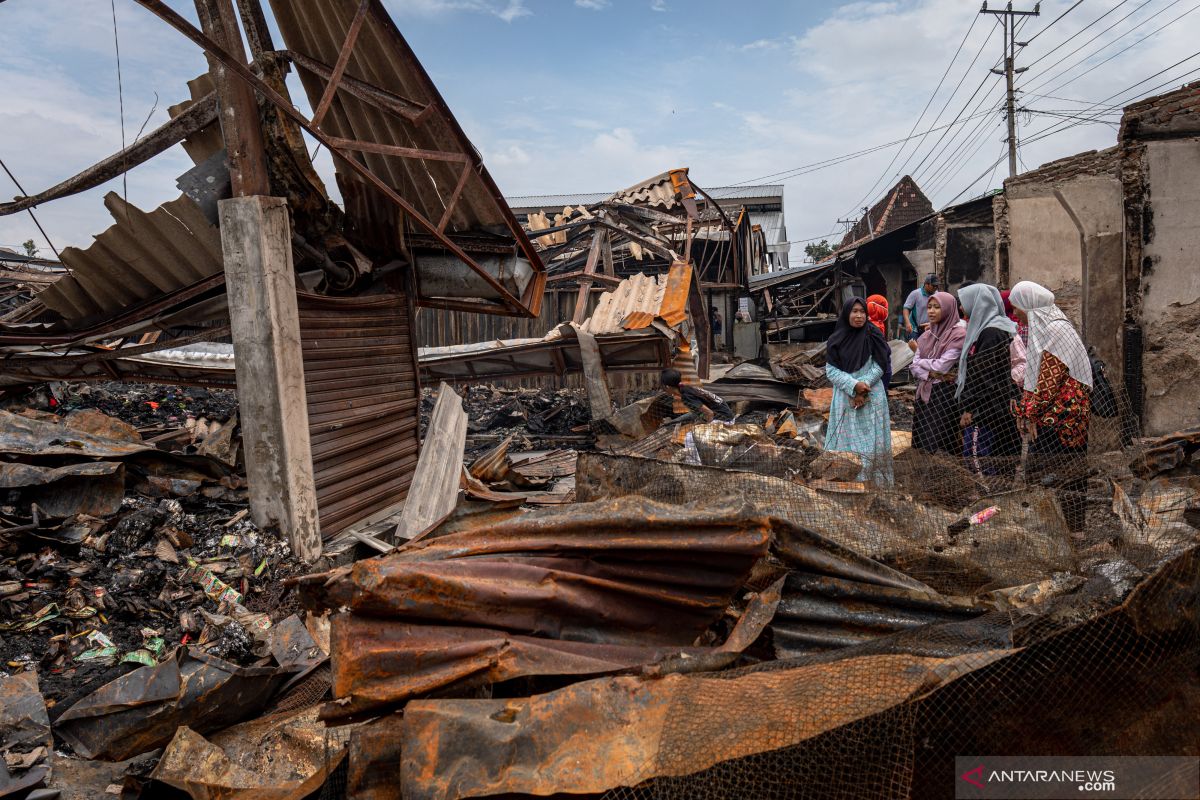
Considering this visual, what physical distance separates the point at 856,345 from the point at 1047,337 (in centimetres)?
154

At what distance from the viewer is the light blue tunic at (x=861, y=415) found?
5.80m

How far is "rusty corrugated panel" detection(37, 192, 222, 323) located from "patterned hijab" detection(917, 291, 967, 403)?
17.7 ft

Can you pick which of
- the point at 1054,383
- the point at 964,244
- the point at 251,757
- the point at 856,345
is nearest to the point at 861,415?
the point at 856,345

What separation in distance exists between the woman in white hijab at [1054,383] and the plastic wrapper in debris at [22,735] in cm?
508

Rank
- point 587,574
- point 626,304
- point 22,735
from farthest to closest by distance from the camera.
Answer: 1. point 626,304
2. point 22,735
3. point 587,574

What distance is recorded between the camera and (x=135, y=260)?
16.1 ft

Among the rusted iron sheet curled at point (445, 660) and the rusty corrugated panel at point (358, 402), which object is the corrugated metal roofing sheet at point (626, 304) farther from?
the rusted iron sheet curled at point (445, 660)

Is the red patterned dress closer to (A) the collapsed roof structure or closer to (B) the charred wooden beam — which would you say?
(A) the collapsed roof structure

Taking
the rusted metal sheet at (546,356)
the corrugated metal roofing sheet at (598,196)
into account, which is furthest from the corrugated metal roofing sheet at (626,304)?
the corrugated metal roofing sheet at (598,196)

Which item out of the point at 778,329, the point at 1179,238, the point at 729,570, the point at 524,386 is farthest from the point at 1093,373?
the point at 778,329

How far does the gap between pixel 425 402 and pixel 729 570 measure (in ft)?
35.9

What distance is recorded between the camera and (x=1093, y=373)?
14.4 feet

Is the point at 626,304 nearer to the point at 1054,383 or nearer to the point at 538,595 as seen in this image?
the point at 1054,383

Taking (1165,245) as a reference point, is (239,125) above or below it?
above
